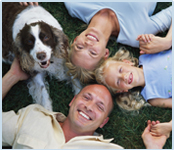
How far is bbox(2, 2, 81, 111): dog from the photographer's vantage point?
240 cm

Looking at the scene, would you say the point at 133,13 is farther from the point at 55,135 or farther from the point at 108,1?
the point at 55,135

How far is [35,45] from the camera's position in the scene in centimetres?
238

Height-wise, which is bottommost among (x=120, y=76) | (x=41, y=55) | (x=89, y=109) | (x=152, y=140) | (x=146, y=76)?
(x=152, y=140)

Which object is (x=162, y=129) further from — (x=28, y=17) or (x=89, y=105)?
(x=28, y=17)

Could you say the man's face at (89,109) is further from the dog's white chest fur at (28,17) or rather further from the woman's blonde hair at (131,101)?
the dog's white chest fur at (28,17)

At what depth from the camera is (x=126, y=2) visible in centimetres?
312

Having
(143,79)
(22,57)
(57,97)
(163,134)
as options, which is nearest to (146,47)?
(143,79)

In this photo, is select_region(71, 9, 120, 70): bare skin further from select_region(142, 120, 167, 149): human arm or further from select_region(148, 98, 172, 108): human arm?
select_region(142, 120, 167, 149): human arm

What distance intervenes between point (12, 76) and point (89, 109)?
1394 mm

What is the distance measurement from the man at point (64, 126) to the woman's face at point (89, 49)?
0.39 metres

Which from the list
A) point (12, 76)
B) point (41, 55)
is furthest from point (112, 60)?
point (12, 76)

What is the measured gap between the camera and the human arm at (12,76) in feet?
9.77

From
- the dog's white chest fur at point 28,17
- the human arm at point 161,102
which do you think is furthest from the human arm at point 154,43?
the dog's white chest fur at point 28,17

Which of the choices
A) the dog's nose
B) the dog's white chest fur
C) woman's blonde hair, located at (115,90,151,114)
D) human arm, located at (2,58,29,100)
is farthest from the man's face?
the dog's white chest fur
